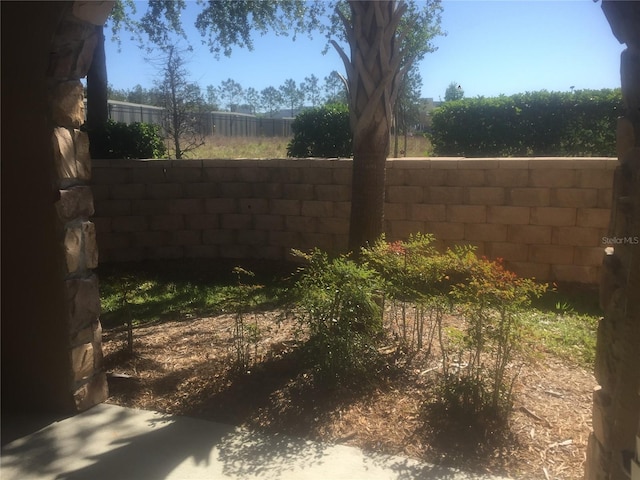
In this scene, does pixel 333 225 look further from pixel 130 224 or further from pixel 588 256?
pixel 588 256

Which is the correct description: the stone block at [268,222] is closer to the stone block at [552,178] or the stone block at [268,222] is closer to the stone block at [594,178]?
the stone block at [552,178]

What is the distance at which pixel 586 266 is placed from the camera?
7.23 m

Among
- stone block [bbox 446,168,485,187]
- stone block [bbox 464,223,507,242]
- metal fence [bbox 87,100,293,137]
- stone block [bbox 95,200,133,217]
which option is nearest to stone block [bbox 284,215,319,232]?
stone block [bbox 446,168,485,187]


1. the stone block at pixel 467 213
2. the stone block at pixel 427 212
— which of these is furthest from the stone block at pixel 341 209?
the stone block at pixel 467 213

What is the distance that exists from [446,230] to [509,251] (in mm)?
851

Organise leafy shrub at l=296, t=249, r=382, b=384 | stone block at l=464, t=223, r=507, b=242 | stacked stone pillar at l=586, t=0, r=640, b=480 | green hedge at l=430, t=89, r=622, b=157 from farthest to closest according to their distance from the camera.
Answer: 1. green hedge at l=430, t=89, r=622, b=157
2. stone block at l=464, t=223, r=507, b=242
3. leafy shrub at l=296, t=249, r=382, b=384
4. stacked stone pillar at l=586, t=0, r=640, b=480

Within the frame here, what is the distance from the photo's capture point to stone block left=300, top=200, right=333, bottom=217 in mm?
8383

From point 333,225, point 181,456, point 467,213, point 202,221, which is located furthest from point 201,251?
point 181,456

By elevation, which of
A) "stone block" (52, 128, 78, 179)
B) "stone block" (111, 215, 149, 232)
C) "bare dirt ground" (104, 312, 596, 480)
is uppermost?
"stone block" (52, 128, 78, 179)

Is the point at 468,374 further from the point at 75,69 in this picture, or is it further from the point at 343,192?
the point at 343,192

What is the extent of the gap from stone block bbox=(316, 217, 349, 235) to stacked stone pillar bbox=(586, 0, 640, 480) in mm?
5797

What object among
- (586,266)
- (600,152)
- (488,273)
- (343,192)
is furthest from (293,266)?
(600,152)

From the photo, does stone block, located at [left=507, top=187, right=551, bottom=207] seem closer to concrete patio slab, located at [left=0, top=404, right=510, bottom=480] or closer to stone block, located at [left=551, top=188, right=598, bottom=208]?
stone block, located at [left=551, top=188, right=598, bottom=208]

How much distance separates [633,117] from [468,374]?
211 centimetres
